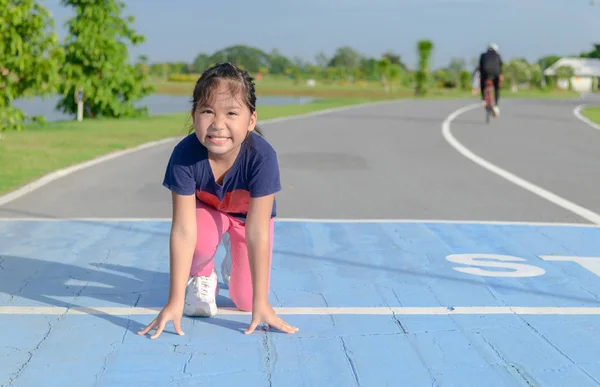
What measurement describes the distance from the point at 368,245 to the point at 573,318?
7.67 ft

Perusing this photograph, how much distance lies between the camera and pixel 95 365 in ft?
13.2

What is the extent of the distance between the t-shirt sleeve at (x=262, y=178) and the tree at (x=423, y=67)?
56.9 meters

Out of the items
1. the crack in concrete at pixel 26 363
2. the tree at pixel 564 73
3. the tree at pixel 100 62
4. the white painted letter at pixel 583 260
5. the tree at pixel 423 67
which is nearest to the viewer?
the crack in concrete at pixel 26 363

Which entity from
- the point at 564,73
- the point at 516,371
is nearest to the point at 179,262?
the point at 516,371

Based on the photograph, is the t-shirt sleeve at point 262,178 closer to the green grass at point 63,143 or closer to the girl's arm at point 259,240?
the girl's arm at point 259,240

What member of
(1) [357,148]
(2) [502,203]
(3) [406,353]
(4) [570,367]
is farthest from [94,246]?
(1) [357,148]

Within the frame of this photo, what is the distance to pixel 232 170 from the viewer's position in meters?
4.51

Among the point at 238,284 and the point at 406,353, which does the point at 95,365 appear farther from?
the point at 406,353

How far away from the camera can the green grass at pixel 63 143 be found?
38.1 ft

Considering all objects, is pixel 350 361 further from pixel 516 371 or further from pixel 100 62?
pixel 100 62

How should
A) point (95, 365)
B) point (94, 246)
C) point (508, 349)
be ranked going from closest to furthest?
1. point (95, 365)
2. point (508, 349)
3. point (94, 246)

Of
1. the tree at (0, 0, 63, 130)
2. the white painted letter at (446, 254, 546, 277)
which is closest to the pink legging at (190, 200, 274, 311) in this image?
the white painted letter at (446, 254, 546, 277)

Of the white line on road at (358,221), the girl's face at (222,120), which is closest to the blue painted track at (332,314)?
the white line on road at (358,221)

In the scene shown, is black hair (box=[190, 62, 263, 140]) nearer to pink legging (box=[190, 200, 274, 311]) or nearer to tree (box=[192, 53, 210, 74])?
pink legging (box=[190, 200, 274, 311])
